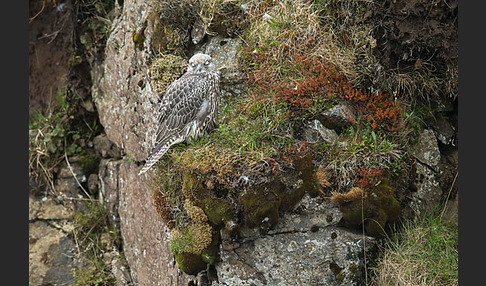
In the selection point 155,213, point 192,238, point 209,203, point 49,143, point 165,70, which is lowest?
point 49,143

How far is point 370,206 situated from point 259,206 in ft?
4.20

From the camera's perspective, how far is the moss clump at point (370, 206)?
591 cm

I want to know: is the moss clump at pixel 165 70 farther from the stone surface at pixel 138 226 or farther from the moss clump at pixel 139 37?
the stone surface at pixel 138 226

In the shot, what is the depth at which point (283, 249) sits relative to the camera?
585cm

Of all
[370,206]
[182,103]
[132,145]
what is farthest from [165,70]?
[370,206]

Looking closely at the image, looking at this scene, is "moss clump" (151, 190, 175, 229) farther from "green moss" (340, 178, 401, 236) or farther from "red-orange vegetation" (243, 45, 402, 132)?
"green moss" (340, 178, 401, 236)

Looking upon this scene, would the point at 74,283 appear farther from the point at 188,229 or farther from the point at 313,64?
the point at 313,64

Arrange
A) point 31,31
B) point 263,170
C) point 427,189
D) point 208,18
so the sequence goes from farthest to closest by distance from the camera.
A: 1. point 31,31
2. point 208,18
3. point 427,189
4. point 263,170

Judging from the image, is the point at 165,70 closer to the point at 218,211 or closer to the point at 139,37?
the point at 139,37

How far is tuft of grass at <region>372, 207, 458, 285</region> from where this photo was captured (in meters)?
5.87

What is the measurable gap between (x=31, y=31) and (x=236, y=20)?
15.6 feet

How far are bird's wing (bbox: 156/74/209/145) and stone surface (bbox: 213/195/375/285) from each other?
1.49 meters

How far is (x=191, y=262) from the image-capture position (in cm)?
600

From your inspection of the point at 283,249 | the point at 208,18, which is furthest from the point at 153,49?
the point at 283,249
